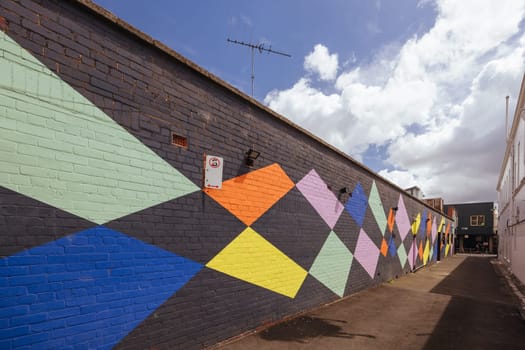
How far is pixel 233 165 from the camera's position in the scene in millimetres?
4914

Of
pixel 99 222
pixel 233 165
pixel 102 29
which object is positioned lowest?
pixel 99 222

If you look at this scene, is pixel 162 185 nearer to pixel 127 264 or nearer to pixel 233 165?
pixel 127 264

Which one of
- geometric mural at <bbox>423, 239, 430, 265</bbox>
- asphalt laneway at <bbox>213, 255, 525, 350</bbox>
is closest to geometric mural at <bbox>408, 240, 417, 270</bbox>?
geometric mural at <bbox>423, 239, 430, 265</bbox>

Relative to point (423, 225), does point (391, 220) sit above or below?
above

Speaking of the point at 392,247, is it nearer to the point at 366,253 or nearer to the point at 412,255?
the point at 366,253

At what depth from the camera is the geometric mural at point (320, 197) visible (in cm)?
681

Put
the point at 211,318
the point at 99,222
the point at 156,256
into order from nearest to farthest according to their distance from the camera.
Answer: the point at 99,222, the point at 156,256, the point at 211,318

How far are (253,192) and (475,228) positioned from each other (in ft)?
166

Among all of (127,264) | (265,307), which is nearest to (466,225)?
(265,307)

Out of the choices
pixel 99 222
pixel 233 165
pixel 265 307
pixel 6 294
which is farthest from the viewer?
pixel 265 307

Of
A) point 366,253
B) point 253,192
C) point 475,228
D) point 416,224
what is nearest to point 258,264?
point 253,192

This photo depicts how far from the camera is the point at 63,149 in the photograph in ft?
9.72

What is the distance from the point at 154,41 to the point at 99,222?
232 cm

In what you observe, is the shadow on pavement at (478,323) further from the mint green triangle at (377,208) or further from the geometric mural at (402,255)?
A: the geometric mural at (402,255)
